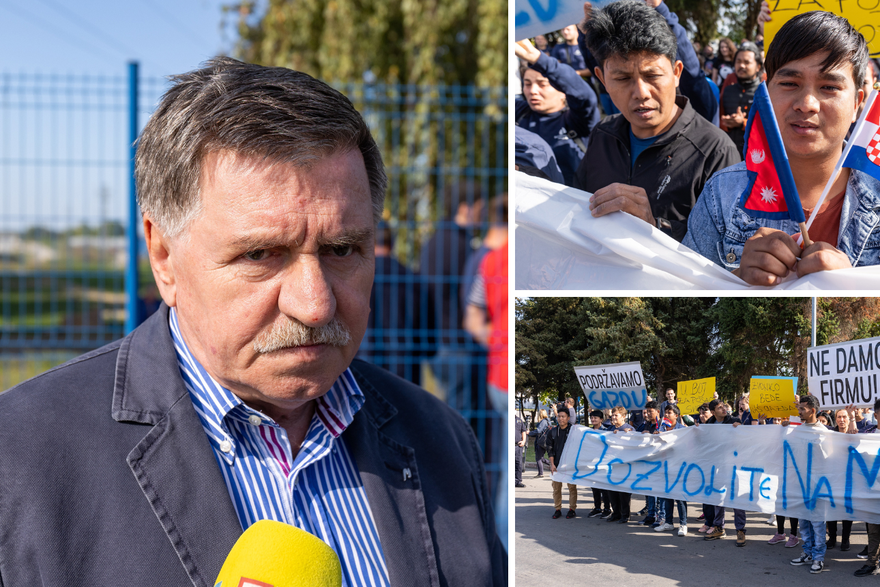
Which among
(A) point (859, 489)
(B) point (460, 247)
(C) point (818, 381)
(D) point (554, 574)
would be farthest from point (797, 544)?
(B) point (460, 247)

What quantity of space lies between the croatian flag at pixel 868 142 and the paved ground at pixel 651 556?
0.59 meters

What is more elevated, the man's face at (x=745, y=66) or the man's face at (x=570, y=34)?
the man's face at (x=570, y=34)

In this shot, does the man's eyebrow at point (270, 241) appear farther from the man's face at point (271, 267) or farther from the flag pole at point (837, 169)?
the flag pole at point (837, 169)

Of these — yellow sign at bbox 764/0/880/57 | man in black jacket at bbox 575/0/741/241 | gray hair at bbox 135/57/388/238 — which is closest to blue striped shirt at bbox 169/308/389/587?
gray hair at bbox 135/57/388/238

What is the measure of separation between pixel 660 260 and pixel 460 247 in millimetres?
3247

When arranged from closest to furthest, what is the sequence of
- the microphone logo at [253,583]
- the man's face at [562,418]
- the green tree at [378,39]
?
the microphone logo at [253,583]
the man's face at [562,418]
the green tree at [378,39]

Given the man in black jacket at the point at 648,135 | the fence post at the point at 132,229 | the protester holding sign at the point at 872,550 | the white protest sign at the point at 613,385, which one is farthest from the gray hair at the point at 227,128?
the fence post at the point at 132,229

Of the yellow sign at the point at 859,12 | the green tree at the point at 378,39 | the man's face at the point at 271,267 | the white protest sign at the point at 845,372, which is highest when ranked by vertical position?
the green tree at the point at 378,39

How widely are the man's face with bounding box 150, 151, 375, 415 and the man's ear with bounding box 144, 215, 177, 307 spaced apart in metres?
0.01

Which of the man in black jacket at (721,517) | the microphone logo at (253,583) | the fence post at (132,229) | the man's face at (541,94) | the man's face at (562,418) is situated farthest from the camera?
the fence post at (132,229)

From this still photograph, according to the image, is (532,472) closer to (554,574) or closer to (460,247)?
(554,574)

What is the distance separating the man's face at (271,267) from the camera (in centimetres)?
125

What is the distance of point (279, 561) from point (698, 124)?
41.3 inches

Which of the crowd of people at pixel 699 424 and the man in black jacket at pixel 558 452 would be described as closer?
the crowd of people at pixel 699 424
